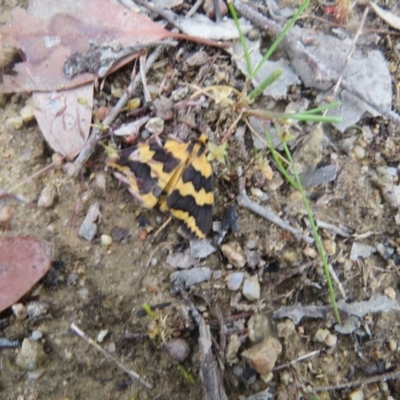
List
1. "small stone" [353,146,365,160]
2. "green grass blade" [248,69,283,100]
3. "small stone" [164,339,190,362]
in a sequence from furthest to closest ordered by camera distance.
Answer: "small stone" [353,146,365,160]
"small stone" [164,339,190,362]
"green grass blade" [248,69,283,100]

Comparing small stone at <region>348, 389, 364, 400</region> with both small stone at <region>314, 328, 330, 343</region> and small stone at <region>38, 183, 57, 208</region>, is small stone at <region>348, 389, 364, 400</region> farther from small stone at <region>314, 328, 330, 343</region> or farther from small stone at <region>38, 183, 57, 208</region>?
small stone at <region>38, 183, 57, 208</region>

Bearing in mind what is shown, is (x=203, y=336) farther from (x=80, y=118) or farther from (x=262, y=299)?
(x=80, y=118)

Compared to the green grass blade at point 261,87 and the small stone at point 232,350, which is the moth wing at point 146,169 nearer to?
the green grass blade at point 261,87

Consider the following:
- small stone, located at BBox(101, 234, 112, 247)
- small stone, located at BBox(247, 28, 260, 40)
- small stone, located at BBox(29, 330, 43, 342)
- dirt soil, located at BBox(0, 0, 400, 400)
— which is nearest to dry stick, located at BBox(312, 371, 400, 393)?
dirt soil, located at BBox(0, 0, 400, 400)

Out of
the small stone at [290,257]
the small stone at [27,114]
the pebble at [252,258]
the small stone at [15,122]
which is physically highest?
the small stone at [27,114]

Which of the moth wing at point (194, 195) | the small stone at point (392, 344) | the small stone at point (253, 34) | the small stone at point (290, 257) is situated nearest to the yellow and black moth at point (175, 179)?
the moth wing at point (194, 195)

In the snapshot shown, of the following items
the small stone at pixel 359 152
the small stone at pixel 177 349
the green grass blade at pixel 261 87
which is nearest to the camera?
the green grass blade at pixel 261 87
